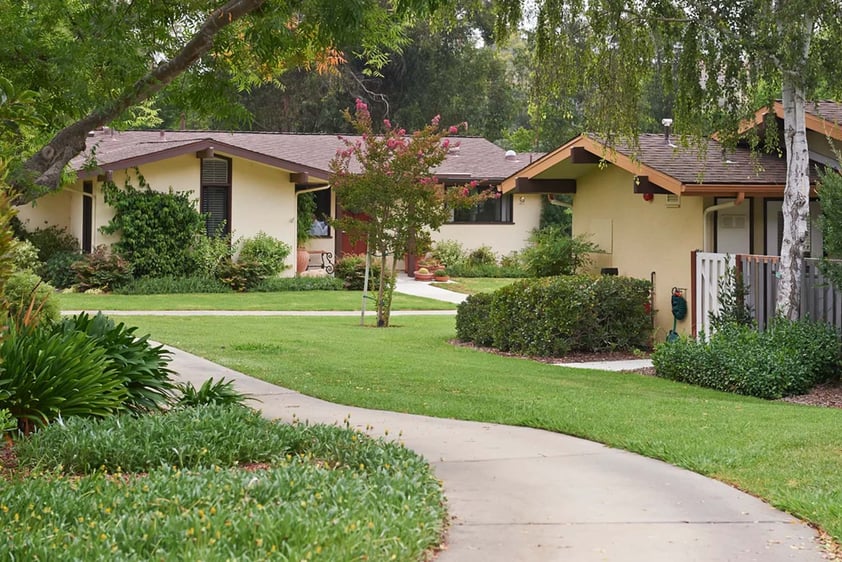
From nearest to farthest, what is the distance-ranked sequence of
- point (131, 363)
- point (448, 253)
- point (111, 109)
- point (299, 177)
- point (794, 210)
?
point (111, 109)
point (131, 363)
point (794, 210)
point (299, 177)
point (448, 253)

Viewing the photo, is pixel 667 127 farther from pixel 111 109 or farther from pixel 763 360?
pixel 111 109

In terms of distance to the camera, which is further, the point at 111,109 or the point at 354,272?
the point at 354,272

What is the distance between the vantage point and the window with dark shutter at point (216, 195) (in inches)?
1187

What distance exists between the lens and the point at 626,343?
17.5 meters

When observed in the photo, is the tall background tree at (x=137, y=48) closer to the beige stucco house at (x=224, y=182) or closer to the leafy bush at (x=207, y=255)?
the beige stucco house at (x=224, y=182)

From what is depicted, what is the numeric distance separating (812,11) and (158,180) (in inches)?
791

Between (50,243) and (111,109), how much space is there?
22.2m

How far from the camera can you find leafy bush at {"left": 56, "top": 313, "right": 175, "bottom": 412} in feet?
31.5

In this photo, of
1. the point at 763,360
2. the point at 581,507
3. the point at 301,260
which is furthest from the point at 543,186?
the point at 581,507

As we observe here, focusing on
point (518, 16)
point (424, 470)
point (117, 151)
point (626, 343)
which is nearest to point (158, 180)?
point (117, 151)

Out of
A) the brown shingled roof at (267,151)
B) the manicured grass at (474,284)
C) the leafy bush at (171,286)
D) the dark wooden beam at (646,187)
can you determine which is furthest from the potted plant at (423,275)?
the dark wooden beam at (646,187)

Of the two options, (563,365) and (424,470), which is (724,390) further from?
(424,470)

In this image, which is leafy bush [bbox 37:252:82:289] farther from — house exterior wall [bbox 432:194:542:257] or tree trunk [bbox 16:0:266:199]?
tree trunk [bbox 16:0:266:199]

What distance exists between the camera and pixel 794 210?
14297mm
